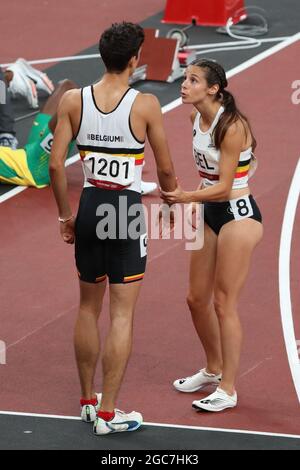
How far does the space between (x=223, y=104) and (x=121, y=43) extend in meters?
0.99

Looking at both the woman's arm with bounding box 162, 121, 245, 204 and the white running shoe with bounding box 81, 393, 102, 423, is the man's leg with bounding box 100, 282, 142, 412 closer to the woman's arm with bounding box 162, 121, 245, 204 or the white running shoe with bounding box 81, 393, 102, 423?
the white running shoe with bounding box 81, 393, 102, 423

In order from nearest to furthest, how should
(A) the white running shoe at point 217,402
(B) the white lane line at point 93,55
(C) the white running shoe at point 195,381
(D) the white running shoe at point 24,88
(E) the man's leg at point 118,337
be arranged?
(E) the man's leg at point 118,337 < (A) the white running shoe at point 217,402 < (C) the white running shoe at point 195,381 < (D) the white running shoe at point 24,88 < (B) the white lane line at point 93,55

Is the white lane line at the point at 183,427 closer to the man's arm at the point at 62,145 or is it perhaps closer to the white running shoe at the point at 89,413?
the white running shoe at the point at 89,413

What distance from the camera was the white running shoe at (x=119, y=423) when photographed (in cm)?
820

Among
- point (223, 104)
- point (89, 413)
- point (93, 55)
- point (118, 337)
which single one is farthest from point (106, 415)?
point (93, 55)

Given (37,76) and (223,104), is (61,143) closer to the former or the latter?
(223,104)

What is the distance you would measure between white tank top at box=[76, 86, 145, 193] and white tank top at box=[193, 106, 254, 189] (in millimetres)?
559

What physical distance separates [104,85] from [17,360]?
2.52 meters

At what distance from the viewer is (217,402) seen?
856 cm

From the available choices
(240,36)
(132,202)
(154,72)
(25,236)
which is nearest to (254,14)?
(240,36)

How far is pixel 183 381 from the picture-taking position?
8.94 m

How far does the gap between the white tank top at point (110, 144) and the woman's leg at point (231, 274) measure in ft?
2.80

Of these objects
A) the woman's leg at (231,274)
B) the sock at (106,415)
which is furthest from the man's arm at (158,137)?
the sock at (106,415)
